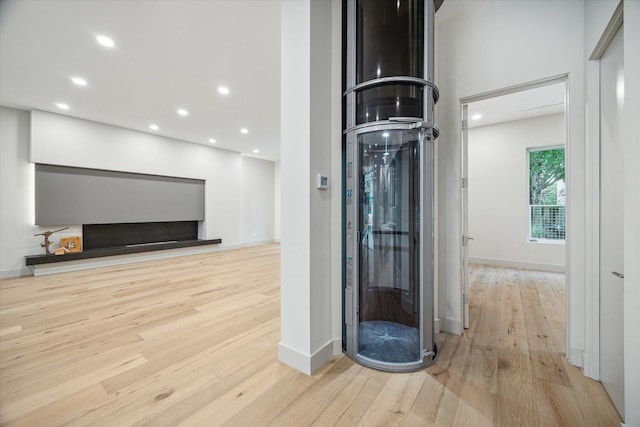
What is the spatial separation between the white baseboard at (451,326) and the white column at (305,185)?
127cm

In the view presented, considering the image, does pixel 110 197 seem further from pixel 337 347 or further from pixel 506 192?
pixel 506 192

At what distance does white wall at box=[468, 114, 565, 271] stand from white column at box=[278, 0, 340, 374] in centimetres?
527

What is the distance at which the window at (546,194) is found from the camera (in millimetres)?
5312

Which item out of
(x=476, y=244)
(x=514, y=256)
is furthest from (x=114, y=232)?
(x=514, y=256)

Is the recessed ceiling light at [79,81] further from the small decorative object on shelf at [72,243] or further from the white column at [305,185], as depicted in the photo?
the white column at [305,185]

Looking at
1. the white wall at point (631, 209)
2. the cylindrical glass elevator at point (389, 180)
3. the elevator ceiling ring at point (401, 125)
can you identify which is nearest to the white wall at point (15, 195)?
the cylindrical glass elevator at point (389, 180)

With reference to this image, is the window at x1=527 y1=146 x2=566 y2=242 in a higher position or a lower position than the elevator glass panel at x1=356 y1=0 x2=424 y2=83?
lower

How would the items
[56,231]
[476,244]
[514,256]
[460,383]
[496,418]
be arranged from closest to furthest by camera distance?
[496,418]
[460,383]
[56,231]
[514,256]
[476,244]

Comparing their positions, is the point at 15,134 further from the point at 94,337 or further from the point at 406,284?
the point at 406,284

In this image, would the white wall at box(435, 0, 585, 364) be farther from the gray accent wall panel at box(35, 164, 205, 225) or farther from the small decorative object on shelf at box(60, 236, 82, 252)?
the small decorative object on shelf at box(60, 236, 82, 252)

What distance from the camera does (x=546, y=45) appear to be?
Result: 82.9 inches

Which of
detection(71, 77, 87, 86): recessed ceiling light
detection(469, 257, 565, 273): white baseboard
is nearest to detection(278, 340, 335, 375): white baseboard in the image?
detection(71, 77, 87, 86): recessed ceiling light

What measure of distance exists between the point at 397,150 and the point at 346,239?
0.84 meters

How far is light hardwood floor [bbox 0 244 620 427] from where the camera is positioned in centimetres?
148
